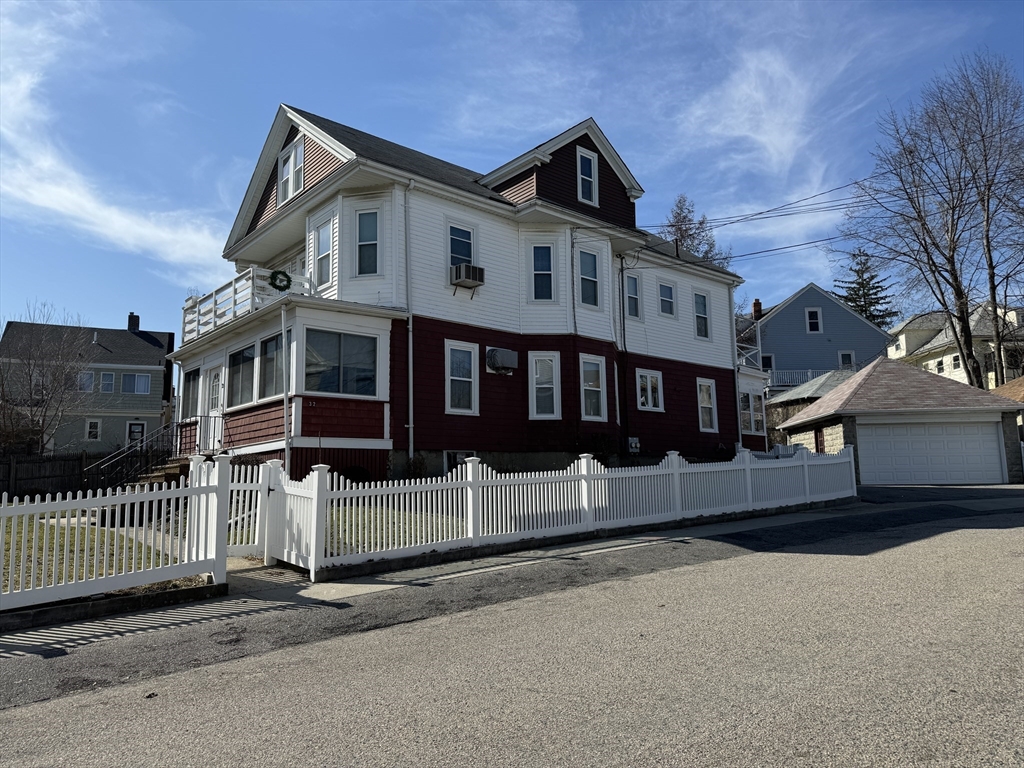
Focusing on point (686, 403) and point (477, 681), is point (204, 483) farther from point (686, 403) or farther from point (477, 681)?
point (686, 403)

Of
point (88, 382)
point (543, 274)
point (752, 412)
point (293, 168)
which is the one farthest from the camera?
point (88, 382)

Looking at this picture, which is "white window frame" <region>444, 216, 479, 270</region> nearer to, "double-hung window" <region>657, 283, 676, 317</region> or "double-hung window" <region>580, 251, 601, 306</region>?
"double-hung window" <region>580, 251, 601, 306</region>

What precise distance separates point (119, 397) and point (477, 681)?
141 ft

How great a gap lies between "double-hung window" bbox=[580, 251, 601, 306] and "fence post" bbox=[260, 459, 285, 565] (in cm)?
1103

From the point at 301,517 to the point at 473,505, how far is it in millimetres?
2404

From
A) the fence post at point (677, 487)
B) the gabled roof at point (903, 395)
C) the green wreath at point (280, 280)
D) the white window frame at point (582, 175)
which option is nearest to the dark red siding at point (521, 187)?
the white window frame at point (582, 175)

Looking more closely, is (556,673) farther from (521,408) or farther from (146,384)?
(146,384)

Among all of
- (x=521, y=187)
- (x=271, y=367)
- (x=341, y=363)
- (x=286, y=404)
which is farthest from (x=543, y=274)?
(x=286, y=404)

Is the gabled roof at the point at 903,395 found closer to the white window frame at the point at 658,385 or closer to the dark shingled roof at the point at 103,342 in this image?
the white window frame at the point at 658,385

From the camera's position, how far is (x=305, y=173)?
1878cm

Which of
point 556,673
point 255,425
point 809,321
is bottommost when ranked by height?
point 556,673

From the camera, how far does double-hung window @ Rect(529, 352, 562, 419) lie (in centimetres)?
1805

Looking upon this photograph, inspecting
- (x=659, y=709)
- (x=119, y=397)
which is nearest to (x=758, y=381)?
(x=659, y=709)

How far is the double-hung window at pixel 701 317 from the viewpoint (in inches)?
920
